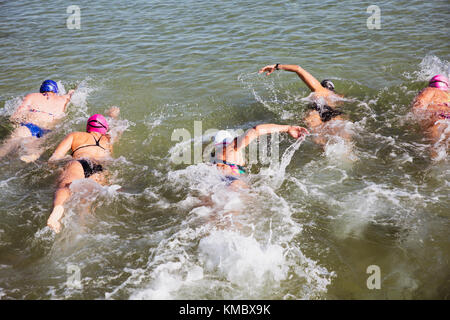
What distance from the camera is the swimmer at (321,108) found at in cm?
688

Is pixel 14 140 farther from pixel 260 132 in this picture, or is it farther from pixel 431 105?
pixel 431 105

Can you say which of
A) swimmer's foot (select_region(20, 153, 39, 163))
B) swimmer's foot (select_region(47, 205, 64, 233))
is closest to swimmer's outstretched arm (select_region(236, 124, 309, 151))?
swimmer's foot (select_region(47, 205, 64, 233))

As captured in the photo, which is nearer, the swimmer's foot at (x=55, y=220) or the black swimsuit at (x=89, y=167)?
the swimmer's foot at (x=55, y=220)

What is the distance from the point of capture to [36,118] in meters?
7.50

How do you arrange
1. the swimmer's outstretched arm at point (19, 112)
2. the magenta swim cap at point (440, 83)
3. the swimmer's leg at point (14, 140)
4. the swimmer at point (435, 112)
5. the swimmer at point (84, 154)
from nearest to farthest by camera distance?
the swimmer at point (84, 154), the swimmer at point (435, 112), the swimmer's leg at point (14, 140), the magenta swim cap at point (440, 83), the swimmer's outstretched arm at point (19, 112)

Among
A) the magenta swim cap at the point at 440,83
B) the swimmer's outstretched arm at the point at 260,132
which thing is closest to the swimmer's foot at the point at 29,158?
the swimmer's outstretched arm at the point at 260,132

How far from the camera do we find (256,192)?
536cm

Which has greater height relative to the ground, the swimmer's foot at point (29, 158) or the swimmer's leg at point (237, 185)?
the swimmer's foot at point (29, 158)

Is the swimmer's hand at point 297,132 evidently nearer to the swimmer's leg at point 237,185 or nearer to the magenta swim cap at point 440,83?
the swimmer's leg at point 237,185

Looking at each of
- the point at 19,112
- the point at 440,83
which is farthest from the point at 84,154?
the point at 440,83

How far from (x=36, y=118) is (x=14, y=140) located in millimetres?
728

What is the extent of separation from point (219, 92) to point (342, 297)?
603 cm

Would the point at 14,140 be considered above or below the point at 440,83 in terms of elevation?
below

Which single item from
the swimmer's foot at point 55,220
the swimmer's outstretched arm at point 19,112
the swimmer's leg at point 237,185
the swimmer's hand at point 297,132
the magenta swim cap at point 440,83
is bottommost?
the swimmer's foot at point 55,220
